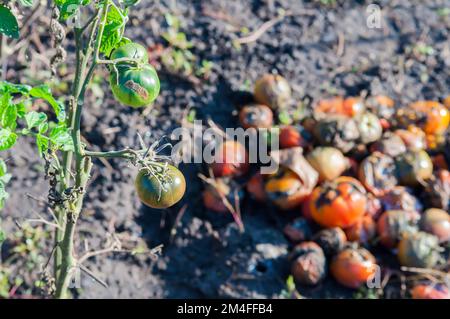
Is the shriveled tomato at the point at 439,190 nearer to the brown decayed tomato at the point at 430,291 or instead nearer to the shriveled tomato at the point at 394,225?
the shriveled tomato at the point at 394,225

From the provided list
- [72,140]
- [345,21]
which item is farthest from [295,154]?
[72,140]

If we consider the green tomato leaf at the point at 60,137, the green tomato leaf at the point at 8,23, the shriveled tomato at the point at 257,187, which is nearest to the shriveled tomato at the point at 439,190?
the shriveled tomato at the point at 257,187

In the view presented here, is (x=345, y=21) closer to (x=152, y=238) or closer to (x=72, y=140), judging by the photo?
(x=152, y=238)

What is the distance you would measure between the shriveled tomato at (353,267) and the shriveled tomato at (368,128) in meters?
0.67

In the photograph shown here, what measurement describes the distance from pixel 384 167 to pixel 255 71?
40.0 inches

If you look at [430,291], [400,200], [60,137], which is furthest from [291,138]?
→ [60,137]

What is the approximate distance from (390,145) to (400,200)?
0.33 m

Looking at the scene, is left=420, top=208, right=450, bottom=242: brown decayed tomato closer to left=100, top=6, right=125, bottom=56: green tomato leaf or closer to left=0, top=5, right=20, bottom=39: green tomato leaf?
left=100, top=6, right=125, bottom=56: green tomato leaf

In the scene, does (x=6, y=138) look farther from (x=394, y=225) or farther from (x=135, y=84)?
(x=394, y=225)

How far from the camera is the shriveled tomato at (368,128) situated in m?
3.71

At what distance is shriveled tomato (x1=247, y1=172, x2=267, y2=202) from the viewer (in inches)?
141

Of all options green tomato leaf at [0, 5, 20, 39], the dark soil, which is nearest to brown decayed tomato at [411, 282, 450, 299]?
the dark soil

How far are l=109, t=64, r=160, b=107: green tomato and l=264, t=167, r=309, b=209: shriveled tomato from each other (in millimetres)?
1767

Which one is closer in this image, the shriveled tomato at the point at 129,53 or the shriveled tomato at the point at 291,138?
the shriveled tomato at the point at 129,53
